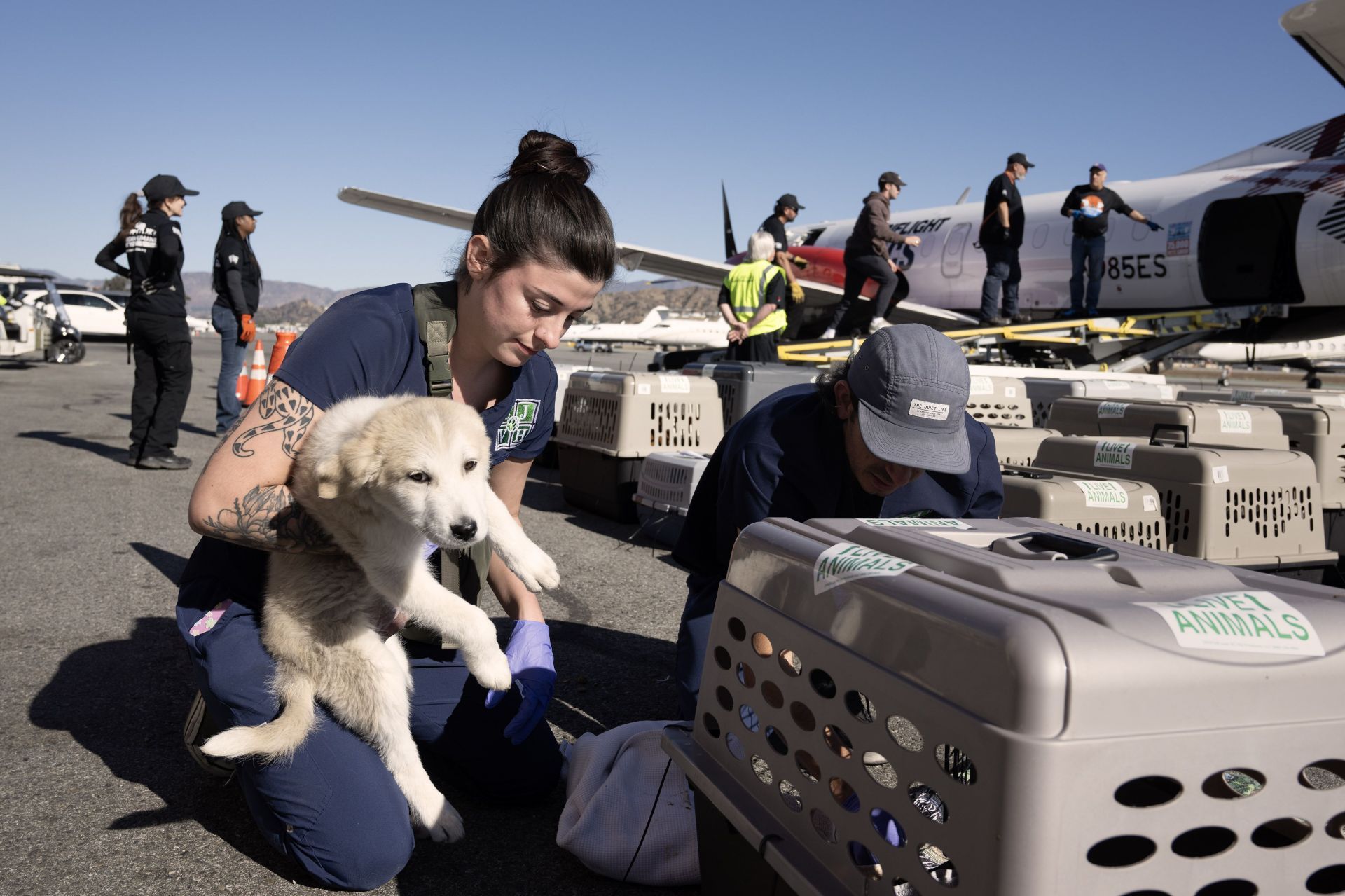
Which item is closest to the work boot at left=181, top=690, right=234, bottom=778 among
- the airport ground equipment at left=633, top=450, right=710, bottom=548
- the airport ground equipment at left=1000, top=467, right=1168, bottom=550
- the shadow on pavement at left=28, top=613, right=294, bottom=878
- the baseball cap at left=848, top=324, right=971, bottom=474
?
the shadow on pavement at left=28, top=613, right=294, bottom=878

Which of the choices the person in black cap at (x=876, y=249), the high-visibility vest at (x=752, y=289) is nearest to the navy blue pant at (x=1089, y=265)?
the person in black cap at (x=876, y=249)

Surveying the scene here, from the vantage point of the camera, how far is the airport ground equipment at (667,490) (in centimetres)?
492

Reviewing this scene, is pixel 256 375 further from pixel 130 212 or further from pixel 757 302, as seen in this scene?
pixel 757 302

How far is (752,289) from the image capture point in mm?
8859

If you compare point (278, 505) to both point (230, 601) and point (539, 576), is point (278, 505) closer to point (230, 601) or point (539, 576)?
point (230, 601)

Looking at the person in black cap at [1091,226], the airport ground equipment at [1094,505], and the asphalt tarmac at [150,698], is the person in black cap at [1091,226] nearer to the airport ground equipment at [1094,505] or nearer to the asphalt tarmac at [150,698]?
the asphalt tarmac at [150,698]

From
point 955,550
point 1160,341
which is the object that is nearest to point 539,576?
point 955,550

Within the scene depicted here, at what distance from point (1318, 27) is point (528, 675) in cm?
736

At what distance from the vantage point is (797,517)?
7.72 feet

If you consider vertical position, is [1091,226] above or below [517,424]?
above

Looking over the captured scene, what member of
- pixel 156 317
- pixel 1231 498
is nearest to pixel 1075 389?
pixel 1231 498

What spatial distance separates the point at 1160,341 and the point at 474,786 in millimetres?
13436

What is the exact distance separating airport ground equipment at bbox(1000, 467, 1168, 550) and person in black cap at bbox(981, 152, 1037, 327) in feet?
32.2

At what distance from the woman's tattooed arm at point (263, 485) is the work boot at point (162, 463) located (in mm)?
6025
